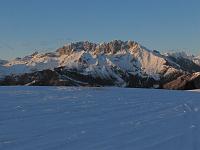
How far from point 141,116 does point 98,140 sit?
480 centimetres

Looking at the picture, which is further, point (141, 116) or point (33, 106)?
point (33, 106)

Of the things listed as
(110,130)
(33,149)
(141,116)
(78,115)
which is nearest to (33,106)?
(78,115)

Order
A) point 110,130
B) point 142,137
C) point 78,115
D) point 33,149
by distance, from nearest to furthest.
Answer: point 33,149
point 142,137
point 110,130
point 78,115

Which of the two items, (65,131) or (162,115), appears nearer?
(65,131)

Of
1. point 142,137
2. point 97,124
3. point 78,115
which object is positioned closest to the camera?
point 142,137

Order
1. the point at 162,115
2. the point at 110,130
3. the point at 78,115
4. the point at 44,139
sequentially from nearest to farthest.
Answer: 1. the point at 44,139
2. the point at 110,130
3. the point at 78,115
4. the point at 162,115

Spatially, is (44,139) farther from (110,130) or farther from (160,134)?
(160,134)

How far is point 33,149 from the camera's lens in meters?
8.02

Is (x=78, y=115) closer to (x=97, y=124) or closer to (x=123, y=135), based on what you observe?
(x=97, y=124)

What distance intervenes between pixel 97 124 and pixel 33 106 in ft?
13.6

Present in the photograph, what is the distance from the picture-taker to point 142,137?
32.4 ft

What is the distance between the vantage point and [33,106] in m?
15.0

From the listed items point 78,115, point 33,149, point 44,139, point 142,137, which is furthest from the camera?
point 78,115

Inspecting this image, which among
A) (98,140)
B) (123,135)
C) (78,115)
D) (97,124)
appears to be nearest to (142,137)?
(123,135)
